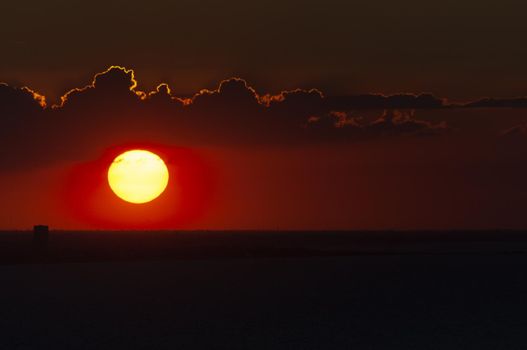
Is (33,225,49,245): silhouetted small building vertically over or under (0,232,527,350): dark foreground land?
over

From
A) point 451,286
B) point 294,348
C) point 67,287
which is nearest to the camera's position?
point 294,348

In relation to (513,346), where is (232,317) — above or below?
above

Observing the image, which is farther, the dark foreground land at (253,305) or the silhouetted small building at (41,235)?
the silhouetted small building at (41,235)

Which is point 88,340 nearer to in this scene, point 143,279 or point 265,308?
point 265,308

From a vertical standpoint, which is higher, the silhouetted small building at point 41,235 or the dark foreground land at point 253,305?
the silhouetted small building at point 41,235

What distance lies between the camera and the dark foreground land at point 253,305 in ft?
120

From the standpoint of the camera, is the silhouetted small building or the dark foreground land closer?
the dark foreground land

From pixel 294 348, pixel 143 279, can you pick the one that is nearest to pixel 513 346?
pixel 294 348

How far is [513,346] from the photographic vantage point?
35062 millimetres

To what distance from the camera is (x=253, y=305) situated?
1953 inches

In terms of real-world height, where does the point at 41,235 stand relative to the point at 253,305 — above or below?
above

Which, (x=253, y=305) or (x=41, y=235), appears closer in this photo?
(x=253, y=305)

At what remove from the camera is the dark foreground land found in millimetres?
36688

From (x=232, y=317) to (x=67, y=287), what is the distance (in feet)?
56.4
